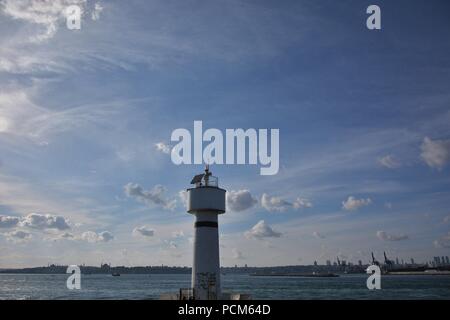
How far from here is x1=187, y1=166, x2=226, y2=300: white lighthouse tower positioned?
73.3 feet

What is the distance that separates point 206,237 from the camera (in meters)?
22.7

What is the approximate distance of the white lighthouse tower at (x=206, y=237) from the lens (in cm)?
2233

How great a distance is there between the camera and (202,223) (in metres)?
22.9
